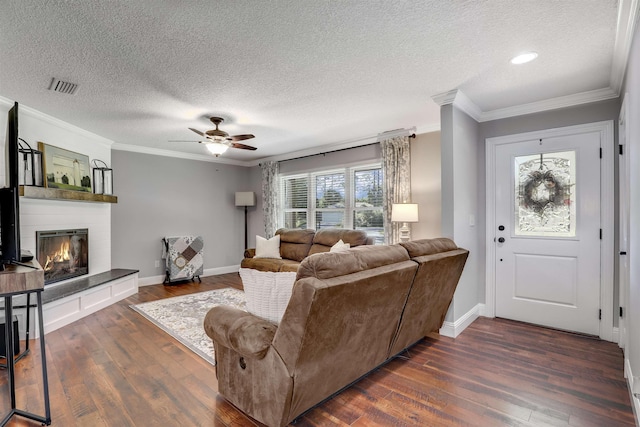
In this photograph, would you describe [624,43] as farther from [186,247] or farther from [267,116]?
[186,247]

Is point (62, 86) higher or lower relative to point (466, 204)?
higher

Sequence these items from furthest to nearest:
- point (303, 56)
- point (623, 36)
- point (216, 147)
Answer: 1. point (216, 147)
2. point (303, 56)
3. point (623, 36)

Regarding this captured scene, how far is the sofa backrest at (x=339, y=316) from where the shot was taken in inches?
62.7

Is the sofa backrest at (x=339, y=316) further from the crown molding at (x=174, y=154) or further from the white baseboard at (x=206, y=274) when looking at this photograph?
the crown molding at (x=174, y=154)

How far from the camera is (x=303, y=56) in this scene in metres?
2.44

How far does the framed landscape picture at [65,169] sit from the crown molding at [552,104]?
17.6 ft

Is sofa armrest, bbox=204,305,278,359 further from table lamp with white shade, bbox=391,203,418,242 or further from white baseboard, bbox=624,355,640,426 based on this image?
table lamp with white shade, bbox=391,203,418,242

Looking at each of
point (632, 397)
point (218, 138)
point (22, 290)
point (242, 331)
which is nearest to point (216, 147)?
point (218, 138)

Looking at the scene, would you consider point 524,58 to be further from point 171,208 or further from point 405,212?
point 171,208

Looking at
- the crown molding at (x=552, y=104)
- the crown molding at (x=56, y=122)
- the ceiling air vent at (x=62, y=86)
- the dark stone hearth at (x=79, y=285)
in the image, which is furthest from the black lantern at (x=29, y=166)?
the crown molding at (x=552, y=104)

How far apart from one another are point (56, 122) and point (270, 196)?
357cm

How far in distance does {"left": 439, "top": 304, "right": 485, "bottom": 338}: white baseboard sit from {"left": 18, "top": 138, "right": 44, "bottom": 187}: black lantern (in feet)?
15.6

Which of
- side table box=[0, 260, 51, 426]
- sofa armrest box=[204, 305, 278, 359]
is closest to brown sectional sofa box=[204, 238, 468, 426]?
sofa armrest box=[204, 305, 278, 359]

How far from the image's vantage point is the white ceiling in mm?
1895
